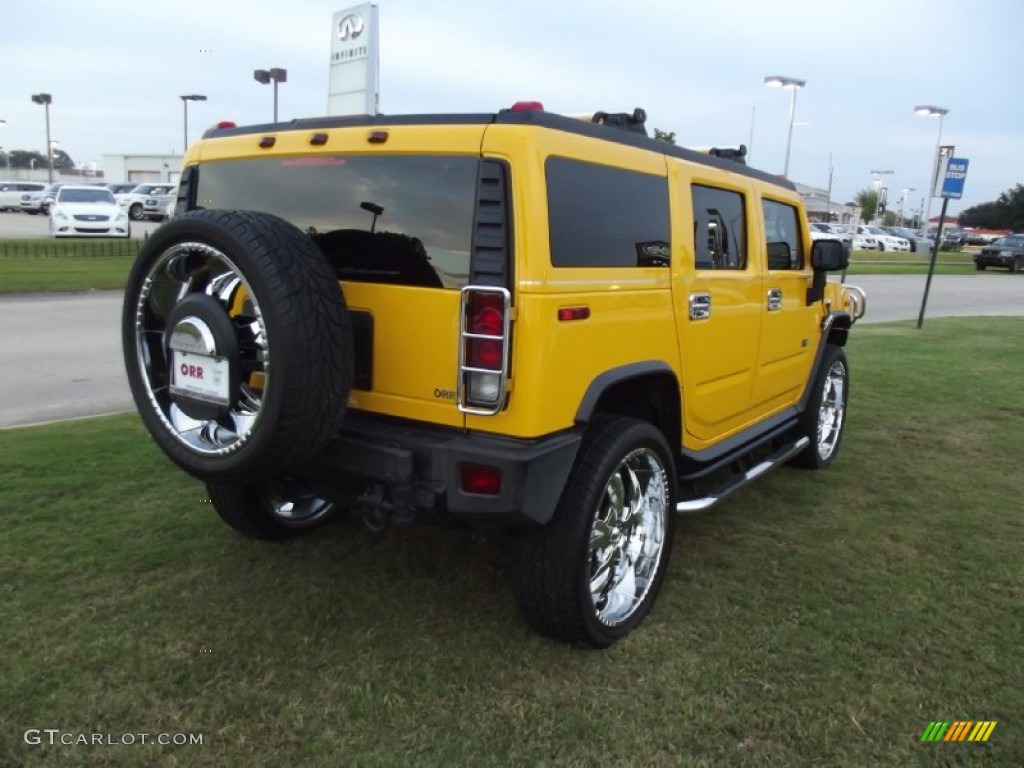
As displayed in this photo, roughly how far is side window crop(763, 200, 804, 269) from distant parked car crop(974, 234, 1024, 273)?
118ft

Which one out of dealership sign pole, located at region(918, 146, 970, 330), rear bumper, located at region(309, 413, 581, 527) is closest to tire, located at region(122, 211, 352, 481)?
rear bumper, located at region(309, 413, 581, 527)

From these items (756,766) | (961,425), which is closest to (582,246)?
(756,766)

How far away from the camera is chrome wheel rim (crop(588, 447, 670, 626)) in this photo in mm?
3346

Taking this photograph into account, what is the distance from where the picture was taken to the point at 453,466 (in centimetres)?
280

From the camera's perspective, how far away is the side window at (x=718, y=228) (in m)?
3.83

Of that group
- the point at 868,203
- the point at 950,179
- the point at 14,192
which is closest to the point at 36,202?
the point at 14,192

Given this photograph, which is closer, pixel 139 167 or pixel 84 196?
pixel 84 196

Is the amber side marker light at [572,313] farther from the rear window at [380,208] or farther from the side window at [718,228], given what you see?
the side window at [718,228]

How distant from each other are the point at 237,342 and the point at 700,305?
79.0 inches

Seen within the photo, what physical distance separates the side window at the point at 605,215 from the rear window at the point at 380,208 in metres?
0.31

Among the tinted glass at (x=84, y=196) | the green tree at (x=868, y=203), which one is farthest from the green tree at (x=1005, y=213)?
the tinted glass at (x=84, y=196)

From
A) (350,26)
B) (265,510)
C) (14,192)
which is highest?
(350,26)

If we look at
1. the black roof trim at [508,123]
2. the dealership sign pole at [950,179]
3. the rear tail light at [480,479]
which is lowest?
the rear tail light at [480,479]

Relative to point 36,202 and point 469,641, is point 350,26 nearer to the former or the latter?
point 469,641
